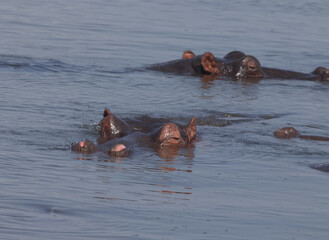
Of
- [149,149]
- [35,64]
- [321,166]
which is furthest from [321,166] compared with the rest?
[35,64]

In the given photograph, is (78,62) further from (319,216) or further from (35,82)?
(319,216)

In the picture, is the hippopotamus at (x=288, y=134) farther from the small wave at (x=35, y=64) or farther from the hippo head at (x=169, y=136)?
the small wave at (x=35, y=64)

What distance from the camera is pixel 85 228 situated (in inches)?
201

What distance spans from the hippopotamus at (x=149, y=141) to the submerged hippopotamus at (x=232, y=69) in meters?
4.83

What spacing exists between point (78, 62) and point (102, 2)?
11.4 metres

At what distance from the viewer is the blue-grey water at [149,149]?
5430mm

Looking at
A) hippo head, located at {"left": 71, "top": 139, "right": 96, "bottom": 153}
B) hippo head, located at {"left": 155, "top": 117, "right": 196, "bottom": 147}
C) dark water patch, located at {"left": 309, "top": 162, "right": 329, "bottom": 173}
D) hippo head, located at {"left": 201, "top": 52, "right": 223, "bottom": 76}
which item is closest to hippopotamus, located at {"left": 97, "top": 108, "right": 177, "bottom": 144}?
hippo head, located at {"left": 155, "top": 117, "right": 196, "bottom": 147}

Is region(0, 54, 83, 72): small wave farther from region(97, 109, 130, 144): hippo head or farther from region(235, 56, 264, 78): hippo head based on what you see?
region(97, 109, 130, 144): hippo head

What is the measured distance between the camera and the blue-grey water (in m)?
5.43

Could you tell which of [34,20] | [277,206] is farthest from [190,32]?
[277,206]

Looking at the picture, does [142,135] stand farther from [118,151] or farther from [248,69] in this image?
[248,69]

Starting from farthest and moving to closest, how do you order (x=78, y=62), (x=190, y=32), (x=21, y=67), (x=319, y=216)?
(x=190, y=32) < (x=78, y=62) < (x=21, y=67) < (x=319, y=216)

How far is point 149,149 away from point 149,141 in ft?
0.64

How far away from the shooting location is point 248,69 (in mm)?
13227
